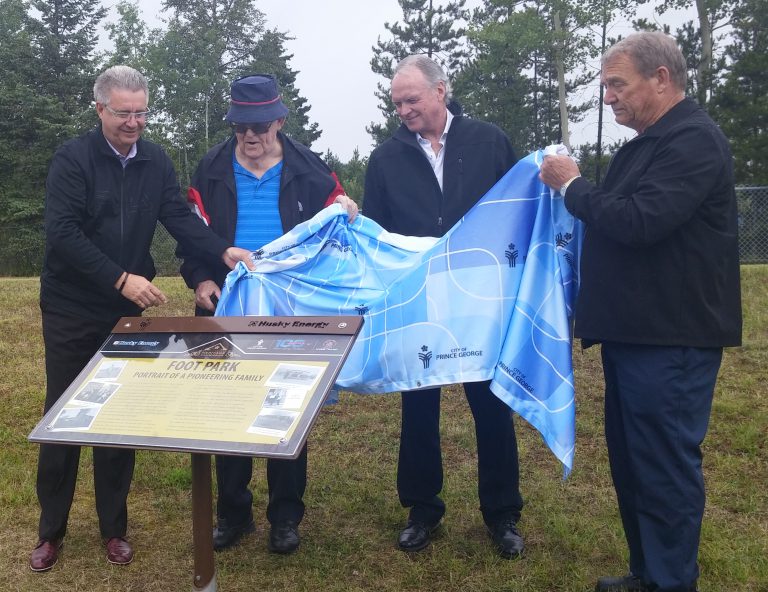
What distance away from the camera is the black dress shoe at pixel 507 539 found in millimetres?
3830

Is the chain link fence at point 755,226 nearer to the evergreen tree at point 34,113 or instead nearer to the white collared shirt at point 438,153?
the white collared shirt at point 438,153

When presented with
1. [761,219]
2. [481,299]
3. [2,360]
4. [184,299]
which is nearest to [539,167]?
[481,299]

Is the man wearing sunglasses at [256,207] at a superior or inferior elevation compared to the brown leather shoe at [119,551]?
superior

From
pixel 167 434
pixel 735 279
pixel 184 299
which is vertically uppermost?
pixel 735 279

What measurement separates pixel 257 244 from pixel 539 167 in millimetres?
1448

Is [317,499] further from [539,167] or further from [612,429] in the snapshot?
[539,167]

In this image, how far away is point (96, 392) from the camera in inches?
111

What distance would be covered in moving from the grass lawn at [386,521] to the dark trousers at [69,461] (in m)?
0.22

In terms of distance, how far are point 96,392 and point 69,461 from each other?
4.20ft

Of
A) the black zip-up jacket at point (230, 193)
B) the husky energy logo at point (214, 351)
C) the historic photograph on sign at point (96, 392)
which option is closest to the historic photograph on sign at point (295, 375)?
the husky energy logo at point (214, 351)

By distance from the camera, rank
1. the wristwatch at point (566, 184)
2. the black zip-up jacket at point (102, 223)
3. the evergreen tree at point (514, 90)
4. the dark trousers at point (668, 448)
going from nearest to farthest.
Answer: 1. the dark trousers at point (668, 448)
2. the wristwatch at point (566, 184)
3. the black zip-up jacket at point (102, 223)
4. the evergreen tree at point (514, 90)

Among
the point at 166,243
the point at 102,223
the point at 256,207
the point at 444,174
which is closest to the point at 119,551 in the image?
the point at 102,223

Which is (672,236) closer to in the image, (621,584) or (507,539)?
(621,584)

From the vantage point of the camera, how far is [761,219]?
15625mm
